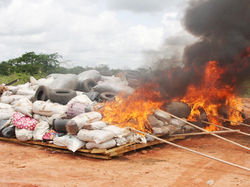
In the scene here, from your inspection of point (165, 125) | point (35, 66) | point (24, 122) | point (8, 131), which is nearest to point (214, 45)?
point (165, 125)

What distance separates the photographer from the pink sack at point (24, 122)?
23.5ft

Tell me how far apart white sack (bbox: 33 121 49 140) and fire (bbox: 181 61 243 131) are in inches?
172

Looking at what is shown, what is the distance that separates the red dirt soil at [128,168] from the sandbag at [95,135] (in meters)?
0.50

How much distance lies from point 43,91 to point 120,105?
334 cm

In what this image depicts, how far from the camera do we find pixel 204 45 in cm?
821

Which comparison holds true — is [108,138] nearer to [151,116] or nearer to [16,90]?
[151,116]

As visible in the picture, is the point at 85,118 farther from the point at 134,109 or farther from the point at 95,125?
the point at 134,109

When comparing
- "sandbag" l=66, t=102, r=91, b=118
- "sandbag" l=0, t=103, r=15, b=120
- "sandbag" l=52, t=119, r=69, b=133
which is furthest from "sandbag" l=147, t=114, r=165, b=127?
"sandbag" l=0, t=103, r=15, b=120

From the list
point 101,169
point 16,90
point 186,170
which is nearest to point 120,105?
point 101,169

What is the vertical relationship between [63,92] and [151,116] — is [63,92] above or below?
above

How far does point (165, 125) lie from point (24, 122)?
4.10 m

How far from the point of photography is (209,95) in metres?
8.37

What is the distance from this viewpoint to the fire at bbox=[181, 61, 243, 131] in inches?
315

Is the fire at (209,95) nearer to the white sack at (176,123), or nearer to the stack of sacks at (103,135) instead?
the white sack at (176,123)
